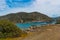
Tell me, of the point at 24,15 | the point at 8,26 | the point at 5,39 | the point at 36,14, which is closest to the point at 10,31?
the point at 8,26

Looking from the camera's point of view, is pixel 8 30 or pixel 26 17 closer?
pixel 8 30

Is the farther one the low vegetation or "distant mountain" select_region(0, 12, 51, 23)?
"distant mountain" select_region(0, 12, 51, 23)

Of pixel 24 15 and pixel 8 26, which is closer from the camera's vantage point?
pixel 8 26

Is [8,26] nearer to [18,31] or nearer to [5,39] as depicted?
[18,31]

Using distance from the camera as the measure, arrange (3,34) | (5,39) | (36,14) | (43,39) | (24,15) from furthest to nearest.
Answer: (36,14) → (24,15) → (3,34) → (5,39) → (43,39)

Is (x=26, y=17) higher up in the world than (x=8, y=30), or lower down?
lower down

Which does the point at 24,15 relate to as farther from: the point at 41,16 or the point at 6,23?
the point at 6,23

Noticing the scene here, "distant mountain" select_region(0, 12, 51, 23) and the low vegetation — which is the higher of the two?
the low vegetation

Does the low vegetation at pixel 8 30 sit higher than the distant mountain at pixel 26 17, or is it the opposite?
the low vegetation at pixel 8 30

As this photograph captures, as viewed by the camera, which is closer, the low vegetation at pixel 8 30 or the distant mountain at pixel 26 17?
the low vegetation at pixel 8 30

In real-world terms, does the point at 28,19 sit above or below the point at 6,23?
below

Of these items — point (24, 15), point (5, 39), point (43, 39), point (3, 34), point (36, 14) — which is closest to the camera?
point (43, 39)
